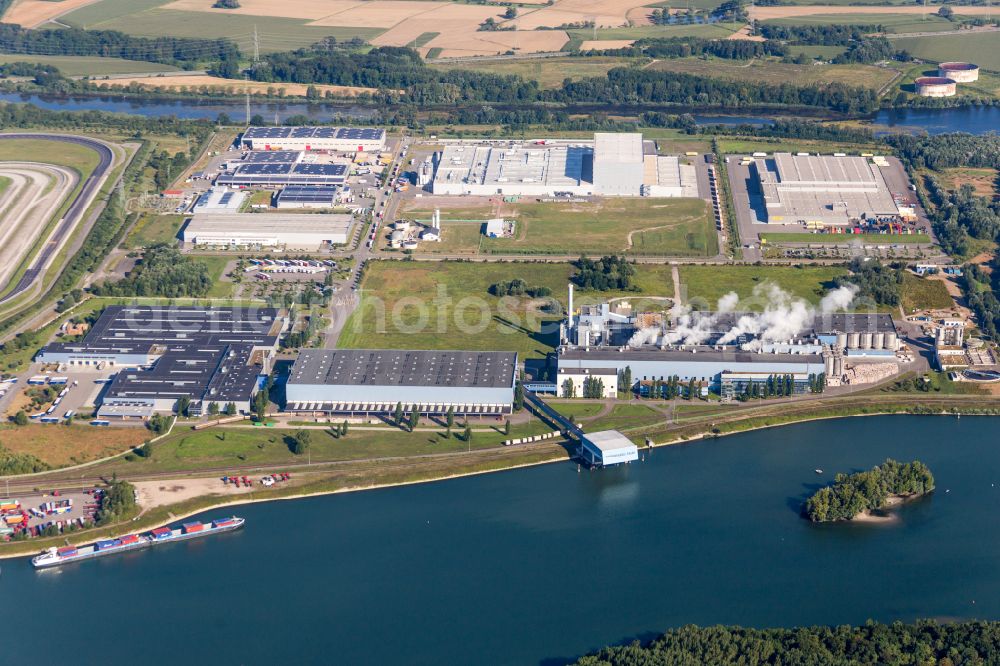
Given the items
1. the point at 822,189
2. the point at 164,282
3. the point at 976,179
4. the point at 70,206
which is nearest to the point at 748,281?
the point at 822,189

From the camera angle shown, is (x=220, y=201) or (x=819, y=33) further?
(x=819, y=33)

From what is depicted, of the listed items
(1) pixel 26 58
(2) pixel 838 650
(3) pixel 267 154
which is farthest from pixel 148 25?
(2) pixel 838 650

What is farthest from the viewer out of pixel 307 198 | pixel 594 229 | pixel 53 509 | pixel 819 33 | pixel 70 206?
pixel 819 33

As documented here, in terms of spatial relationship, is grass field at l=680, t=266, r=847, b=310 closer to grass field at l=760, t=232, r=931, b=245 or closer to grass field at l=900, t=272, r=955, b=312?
grass field at l=900, t=272, r=955, b=312

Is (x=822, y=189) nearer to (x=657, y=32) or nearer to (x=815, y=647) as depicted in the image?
(x=657, y=32)

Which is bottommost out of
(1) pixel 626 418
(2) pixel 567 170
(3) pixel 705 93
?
(1) pixel 626 418

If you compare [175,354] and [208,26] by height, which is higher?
[208,26]

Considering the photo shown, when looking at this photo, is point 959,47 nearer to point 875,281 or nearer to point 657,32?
point 657,32

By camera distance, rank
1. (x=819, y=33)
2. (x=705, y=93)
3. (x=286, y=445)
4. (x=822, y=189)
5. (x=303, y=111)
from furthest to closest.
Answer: (x=819, y=33) → (x=705, y=93) → (x=303, y=111) → (x=822, y=189) → (x=286, y=445)
